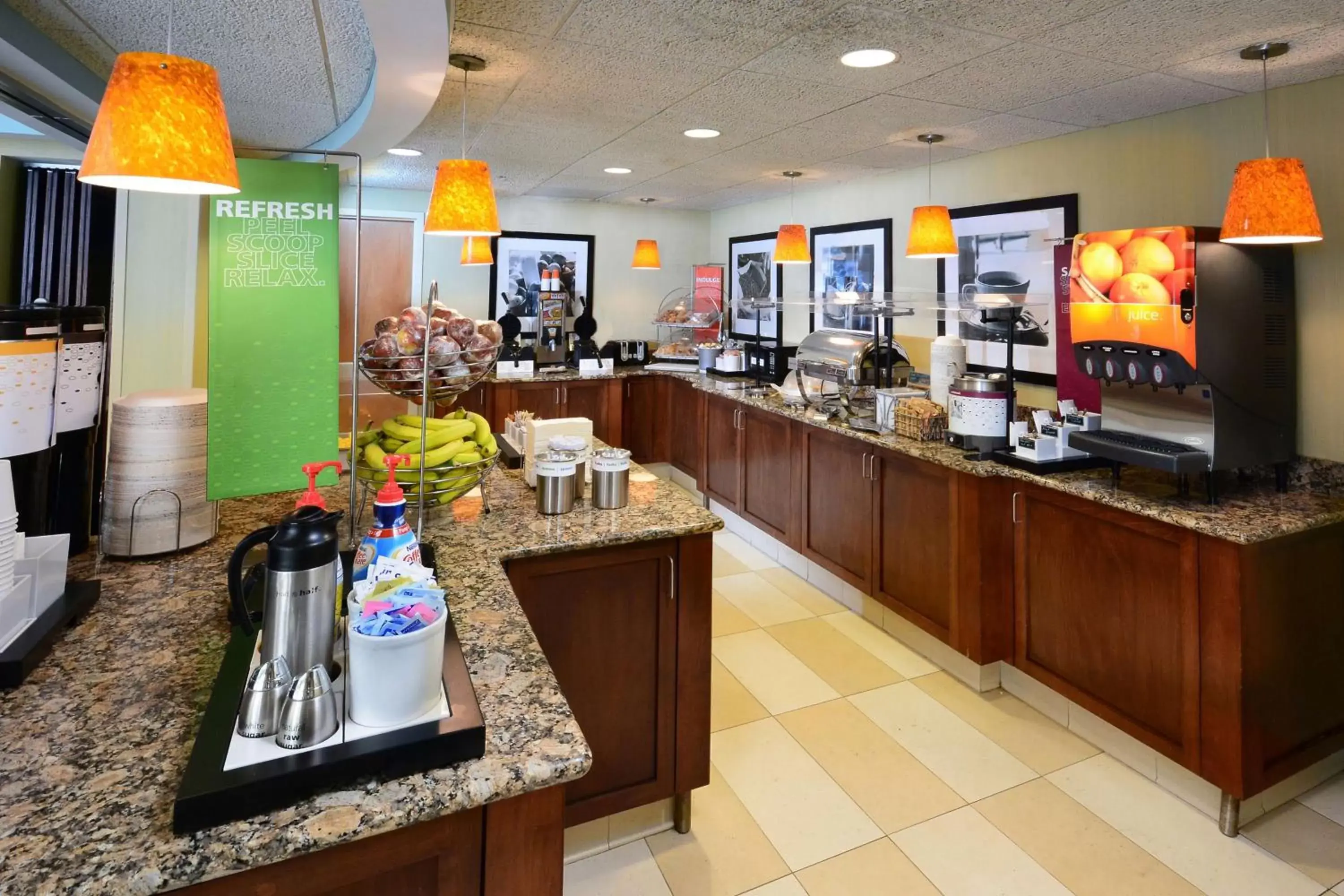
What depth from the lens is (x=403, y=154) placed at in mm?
3963

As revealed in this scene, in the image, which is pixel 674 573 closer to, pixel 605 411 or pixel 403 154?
pixel 403 154

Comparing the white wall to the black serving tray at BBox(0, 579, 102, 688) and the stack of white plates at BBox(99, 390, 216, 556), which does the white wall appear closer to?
the stack of white plates at BBox(99, 390, 216, 556)

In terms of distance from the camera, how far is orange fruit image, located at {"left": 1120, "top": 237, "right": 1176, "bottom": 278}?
2090 mm

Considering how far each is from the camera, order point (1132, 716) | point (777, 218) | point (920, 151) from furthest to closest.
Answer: point (777, 218) → point (920, 151) → point (1132, 716)

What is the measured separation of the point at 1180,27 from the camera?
6.48ft

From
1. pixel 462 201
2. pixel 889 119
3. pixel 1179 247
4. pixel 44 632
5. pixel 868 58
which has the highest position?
pixel 889 119

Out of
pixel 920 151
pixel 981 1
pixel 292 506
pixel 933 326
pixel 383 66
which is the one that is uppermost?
pixel 920 151

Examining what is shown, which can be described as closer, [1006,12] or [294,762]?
[294,762]

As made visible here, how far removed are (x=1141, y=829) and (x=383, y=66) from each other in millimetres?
2992

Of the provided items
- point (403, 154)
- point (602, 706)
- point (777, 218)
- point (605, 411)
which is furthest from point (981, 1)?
point (605, 411)

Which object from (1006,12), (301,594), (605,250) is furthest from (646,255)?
(301,594)

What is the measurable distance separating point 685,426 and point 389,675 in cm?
436

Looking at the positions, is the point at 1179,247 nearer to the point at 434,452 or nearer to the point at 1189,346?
the point at 1189,346

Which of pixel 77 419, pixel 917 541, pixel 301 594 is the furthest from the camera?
pixel 917 541
